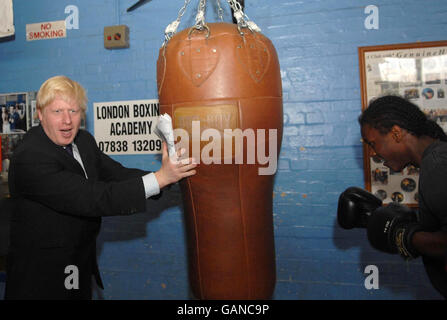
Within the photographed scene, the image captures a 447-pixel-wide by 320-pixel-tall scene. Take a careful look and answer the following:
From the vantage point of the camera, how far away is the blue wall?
7.52 ft

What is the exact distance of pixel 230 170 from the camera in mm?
1471

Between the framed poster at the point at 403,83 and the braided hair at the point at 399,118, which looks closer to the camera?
the braided hair at the point at 399,118

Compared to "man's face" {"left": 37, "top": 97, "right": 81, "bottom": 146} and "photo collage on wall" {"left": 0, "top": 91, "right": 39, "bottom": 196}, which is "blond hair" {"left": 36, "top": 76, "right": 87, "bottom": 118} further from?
"photo collage on wall" {"left": 0, "top": 91, "right": 39, "bottom": 196}

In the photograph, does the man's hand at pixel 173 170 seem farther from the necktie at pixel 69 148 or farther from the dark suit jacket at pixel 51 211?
the necktie at pixel 69 148

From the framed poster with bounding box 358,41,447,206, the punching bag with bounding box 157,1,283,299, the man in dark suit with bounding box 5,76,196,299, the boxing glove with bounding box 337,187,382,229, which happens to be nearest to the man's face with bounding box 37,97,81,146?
the man in dark suit with bounding box 5,76,196,299

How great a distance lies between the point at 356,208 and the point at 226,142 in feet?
2.85

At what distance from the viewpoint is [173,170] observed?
1469mm

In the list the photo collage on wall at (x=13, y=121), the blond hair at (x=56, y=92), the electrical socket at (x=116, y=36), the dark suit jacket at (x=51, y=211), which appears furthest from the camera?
the photo collage on wall at (x=13, y=121)

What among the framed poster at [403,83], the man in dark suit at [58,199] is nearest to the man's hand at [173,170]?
the man in dark suit at [58,199]

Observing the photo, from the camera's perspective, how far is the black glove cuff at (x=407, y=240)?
54.7 inches

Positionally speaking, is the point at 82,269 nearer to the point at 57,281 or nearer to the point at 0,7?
the point at 57,281

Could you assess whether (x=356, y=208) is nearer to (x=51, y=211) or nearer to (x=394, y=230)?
(x=394, y=230)

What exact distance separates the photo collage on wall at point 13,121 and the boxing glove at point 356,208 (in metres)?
2.42
